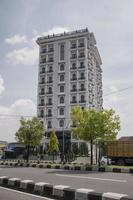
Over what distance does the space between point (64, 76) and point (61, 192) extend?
238 feet

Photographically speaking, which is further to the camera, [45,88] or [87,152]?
[45,88]

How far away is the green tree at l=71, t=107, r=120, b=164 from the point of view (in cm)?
2988

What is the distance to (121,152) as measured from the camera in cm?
3503

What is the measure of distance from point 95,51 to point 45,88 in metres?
16.5

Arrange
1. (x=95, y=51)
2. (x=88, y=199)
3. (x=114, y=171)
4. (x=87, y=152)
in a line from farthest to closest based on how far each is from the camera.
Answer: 1. (x=95, y=51)
2. (x=87, y=152)
3. (x=114, y=171)
4. (x=88, y=199)

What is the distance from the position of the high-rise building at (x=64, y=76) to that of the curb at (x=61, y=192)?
6441 cm

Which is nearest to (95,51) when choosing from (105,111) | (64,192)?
(105,111)

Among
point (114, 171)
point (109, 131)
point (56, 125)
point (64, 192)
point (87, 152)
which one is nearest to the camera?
point (64, 192)

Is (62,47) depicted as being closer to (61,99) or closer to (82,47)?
(82,47)

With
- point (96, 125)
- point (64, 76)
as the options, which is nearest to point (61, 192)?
point (96, 125)

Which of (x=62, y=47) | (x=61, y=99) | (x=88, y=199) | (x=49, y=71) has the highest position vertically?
(x=62, y=47)

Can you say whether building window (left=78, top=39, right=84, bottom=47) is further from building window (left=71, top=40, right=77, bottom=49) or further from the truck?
the truck

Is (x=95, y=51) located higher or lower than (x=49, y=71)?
higher

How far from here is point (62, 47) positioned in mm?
84250
